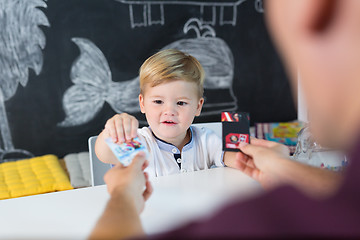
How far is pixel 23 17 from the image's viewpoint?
2.50 metres

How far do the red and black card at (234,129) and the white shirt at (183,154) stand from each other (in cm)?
31

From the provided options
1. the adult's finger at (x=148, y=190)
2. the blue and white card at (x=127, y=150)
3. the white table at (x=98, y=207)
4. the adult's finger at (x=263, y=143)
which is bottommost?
the white table at (x=98, y=207)

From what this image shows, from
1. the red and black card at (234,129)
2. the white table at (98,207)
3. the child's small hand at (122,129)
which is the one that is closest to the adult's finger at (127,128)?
the child's small hand at (122,129)

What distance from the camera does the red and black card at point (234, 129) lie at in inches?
42.9

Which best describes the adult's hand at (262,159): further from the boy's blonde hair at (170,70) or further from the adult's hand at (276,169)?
the boy's blonde hair at (170,70)

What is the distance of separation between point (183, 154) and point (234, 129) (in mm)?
402

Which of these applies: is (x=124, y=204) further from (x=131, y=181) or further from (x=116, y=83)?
(x=116, y=83)

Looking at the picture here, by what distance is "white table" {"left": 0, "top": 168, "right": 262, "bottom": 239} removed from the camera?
77cm

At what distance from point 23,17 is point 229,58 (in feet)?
4.96

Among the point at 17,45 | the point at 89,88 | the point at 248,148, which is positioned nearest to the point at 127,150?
the point at 248,148

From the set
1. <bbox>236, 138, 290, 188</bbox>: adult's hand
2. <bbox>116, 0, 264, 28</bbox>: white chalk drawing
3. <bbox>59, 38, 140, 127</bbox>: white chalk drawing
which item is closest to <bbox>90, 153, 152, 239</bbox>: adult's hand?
<bbox>236, 138, 290, 188</bbox>: adult's hand

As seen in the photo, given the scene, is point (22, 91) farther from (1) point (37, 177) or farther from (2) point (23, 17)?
(1) point (37, 177)

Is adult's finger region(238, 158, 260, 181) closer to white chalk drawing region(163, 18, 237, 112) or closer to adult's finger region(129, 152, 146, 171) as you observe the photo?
adult's finger region(129, 152, 146, 171)

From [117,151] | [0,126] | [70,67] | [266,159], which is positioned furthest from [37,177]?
[266,159]
